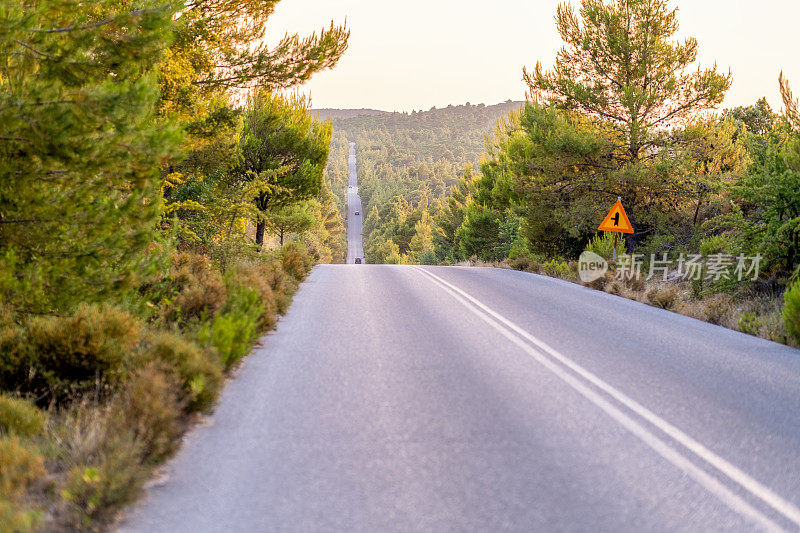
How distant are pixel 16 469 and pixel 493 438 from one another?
10.2ft

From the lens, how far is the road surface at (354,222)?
98.9m

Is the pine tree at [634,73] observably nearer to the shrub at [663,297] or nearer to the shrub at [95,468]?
the shrub at [663,297]

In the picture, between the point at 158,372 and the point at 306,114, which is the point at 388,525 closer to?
the point at 158,372

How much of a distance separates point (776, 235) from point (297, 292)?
31.4 ft

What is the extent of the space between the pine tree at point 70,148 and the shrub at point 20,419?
116cm

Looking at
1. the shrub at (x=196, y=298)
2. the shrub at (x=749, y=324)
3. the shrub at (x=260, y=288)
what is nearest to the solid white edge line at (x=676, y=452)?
the shrub at (x=260, y=288)

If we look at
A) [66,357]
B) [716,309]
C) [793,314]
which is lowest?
[66,357]

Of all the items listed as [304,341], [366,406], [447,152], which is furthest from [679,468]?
[447,152]

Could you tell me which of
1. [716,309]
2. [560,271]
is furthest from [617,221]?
[716,309]

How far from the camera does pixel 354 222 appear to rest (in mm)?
128875

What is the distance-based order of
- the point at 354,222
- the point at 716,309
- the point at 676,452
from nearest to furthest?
the point at 676,452 < the point at 716,309 < the point at 354,222

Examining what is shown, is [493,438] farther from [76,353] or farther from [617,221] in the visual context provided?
[617,221]

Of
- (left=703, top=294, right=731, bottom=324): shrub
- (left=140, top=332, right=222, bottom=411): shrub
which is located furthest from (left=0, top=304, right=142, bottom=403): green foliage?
(left=703, top=294, right=731, bottom=324): shrub

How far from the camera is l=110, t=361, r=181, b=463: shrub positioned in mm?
3941
